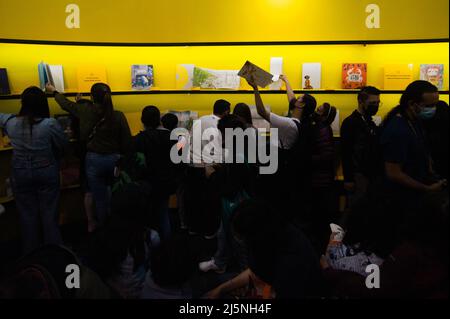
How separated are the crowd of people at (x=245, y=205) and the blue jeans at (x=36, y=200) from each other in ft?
0.04

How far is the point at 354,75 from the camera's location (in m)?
5.05

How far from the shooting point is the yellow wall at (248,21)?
4535 mm

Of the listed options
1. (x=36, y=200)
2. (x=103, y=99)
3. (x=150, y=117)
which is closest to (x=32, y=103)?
(x=103, y=99)

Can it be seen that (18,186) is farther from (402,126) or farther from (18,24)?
(402,126)

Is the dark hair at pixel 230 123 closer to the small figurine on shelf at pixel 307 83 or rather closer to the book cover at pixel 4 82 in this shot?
the small figurine on shelf at pixel 307 83

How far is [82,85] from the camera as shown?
4820mm

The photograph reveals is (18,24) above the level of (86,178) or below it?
above

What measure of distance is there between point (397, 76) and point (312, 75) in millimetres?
1068

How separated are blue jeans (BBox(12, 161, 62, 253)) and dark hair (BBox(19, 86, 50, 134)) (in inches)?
15.0

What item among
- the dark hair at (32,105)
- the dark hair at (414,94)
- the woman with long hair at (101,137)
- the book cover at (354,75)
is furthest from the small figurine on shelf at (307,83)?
the dark hair at (32,105)

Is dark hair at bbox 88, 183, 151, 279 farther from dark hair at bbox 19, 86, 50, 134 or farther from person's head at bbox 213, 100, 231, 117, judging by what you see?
person's head at bbox 213, 100, 231, 117
